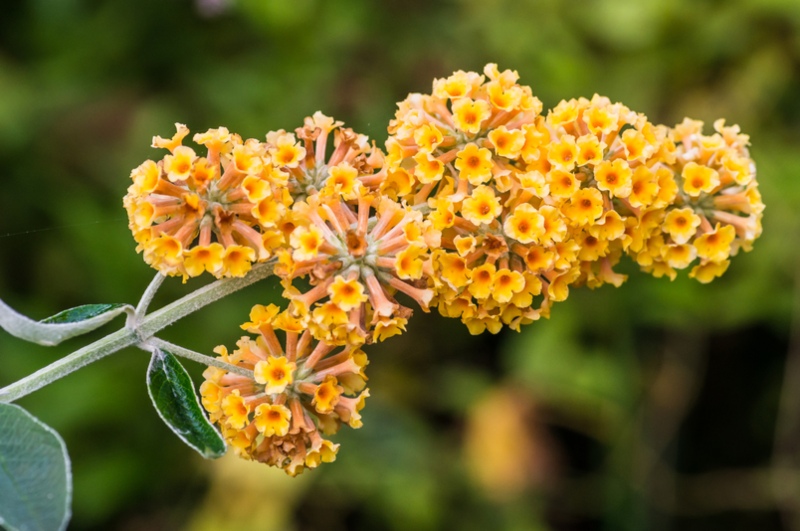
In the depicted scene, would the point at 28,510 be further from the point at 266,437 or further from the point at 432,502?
the point at 432,502

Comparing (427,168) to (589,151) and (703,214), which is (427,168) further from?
(703,214)

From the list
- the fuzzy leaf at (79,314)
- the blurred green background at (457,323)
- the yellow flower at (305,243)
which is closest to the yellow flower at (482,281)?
the yellow flower at (305,243)

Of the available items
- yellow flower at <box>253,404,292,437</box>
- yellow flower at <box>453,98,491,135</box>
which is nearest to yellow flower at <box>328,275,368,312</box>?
yellow flower at <box>253,404,292,437</box>

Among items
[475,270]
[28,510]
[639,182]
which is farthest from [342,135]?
[28,510]

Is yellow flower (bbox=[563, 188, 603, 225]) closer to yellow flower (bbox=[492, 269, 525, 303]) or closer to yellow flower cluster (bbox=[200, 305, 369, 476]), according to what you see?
yellow flower (bbox=[492, 269, 525, 303])

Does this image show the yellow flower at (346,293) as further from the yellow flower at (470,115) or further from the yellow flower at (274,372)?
the yellow flower at (470,115)

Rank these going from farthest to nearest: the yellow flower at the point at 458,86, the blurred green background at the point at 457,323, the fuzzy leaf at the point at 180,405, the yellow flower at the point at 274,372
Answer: the blurred green background at the point at 457,323
the yellow flower at the point at 458,86
the yellow flower at the point at 274,372
the fuzzy leaf at the point at 180,405

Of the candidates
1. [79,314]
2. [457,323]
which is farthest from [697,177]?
[457,323]
